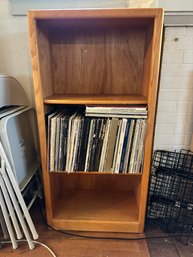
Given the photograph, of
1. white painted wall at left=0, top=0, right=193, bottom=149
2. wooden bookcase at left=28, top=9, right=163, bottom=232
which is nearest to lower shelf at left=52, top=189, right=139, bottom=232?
wooden bookcase at left=28, top=9, right=163, bottom=232

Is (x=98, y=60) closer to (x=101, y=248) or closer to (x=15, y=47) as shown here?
(x=15, y=47)

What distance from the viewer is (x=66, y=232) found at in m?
1.12

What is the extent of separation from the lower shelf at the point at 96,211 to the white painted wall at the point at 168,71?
0.46 meters

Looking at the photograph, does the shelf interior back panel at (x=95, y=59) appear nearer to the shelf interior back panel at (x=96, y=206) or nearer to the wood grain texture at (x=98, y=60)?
the wood grain texture at (x=98, y=60)

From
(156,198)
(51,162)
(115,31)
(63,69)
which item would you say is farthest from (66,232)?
(115,31)

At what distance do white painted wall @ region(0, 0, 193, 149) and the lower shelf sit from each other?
1.52ft

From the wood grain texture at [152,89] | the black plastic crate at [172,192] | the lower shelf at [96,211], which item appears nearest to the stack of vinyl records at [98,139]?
the wood grain texture at [152,89]

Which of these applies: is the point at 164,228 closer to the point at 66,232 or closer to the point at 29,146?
the point at 66,232

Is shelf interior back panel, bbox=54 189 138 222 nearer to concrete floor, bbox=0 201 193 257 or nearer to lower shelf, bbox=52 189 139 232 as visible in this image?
lower shelf, bbox=52 189 139 232

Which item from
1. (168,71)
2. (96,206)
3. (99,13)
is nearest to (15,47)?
(99,13)

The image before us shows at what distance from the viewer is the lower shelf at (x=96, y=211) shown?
3.65ft

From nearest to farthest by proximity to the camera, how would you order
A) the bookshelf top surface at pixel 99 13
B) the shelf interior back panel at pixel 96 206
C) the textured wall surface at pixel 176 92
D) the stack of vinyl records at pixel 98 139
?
the bookshelf top surface at pixel 99 13, the stack of vinyl records at pixel 98 139, the textured wall surface at pixel 176 92, the shelf interior back panel at pixel 96 206

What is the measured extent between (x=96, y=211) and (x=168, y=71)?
3.18ft

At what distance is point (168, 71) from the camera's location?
105 centimetres
